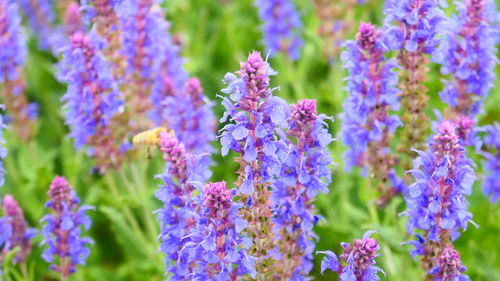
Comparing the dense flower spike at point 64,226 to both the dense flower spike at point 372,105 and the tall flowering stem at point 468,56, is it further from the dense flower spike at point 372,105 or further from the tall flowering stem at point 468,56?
the tall flowering stem at point 468,56

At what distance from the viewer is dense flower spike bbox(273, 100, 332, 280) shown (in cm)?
353

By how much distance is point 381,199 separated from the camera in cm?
483

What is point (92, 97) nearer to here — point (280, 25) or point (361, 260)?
point (361, 260)

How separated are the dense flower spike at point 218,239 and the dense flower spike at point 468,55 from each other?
6.06ft

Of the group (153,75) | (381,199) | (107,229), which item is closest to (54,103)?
(107,229)

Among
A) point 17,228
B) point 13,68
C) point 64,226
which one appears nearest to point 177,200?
point 64,226

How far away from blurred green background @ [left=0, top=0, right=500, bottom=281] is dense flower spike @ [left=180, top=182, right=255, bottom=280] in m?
1.29

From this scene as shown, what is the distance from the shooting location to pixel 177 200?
3.74m

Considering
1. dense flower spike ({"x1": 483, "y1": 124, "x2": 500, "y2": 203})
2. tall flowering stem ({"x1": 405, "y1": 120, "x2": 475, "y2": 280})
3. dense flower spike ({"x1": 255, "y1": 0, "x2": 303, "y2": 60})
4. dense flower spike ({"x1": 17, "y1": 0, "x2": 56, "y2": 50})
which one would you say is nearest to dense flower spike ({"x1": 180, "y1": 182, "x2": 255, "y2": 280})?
tall flowering stem ({"x1": 405, "y1": 120, "x2": 475, "y2": 280})

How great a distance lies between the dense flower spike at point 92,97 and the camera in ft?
15.4

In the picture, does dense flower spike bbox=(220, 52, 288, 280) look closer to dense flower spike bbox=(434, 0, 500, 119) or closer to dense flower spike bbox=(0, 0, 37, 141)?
dense flower spike bbox=(434, 0, 500, 119)

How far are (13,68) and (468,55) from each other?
12.8ft

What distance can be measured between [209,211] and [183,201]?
1.75 ft

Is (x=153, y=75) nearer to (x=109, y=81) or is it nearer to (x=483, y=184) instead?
(x=109, y=81)
